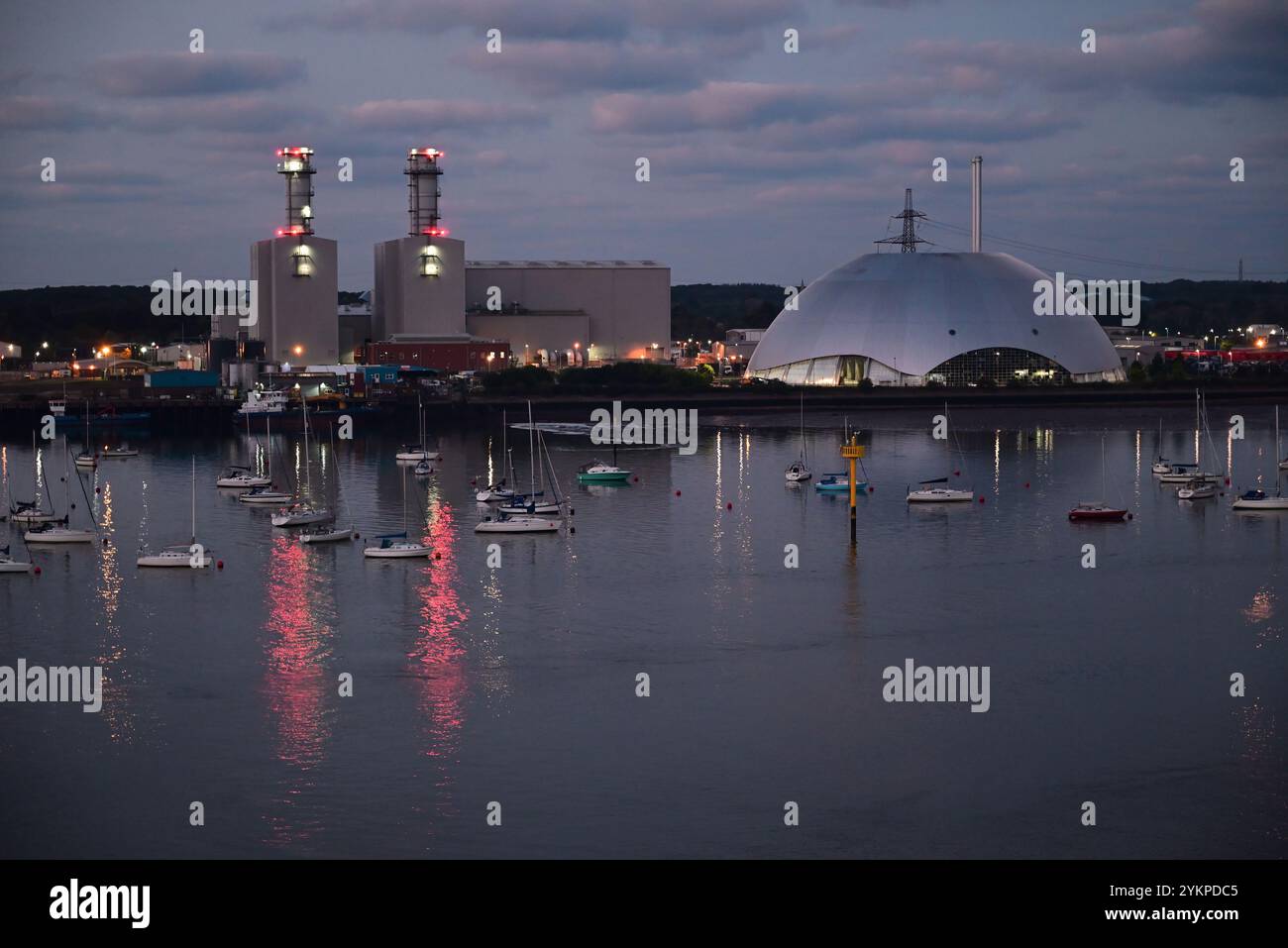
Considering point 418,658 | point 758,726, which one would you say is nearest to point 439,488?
point 418,658

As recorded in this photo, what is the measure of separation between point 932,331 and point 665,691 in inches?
2247

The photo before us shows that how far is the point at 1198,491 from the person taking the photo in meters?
41.3

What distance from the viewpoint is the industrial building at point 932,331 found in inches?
3002

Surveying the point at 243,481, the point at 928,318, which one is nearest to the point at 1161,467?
the point at 243,481

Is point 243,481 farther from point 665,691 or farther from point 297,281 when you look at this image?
point 297,281

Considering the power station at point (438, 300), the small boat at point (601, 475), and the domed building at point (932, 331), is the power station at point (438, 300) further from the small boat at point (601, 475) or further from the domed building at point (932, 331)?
the small boat at point (601, 475)

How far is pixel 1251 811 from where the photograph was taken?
16906 millimetres

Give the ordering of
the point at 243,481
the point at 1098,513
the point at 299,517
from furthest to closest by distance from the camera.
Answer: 1. the point at 243,481
2. the point at 1098,513
3. the point at 299,517

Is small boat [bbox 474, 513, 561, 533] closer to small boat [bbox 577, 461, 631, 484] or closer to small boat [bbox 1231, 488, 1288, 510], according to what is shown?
small boat [bbox 577, 461, 631, 484]

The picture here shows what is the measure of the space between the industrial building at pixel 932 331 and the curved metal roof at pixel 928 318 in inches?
1.8

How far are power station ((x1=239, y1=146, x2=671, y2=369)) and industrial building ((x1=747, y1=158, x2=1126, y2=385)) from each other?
8708 mm
